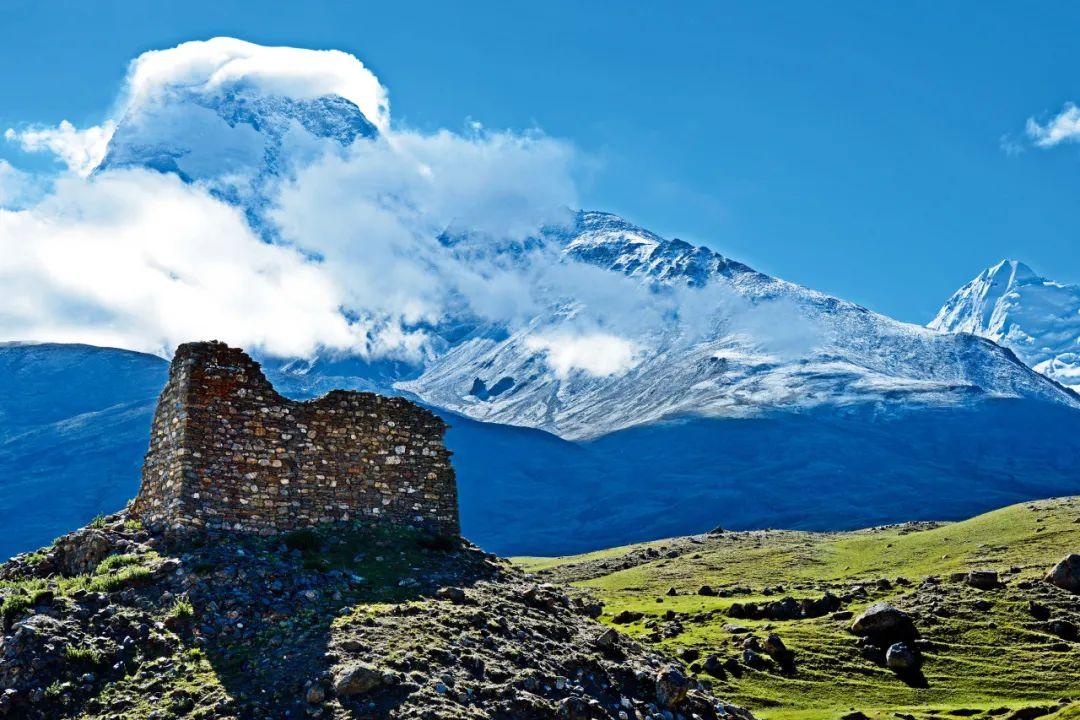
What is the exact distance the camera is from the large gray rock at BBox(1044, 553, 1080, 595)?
62.8 metres

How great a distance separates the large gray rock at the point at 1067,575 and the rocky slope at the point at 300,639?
43.0 m

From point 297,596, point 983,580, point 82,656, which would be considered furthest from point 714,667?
point 82,656

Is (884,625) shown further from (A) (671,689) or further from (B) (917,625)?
(A) (671,689)

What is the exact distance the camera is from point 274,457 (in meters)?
26.6

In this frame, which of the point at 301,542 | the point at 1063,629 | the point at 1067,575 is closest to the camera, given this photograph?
the point at 301,542

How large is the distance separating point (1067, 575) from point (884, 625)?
→ 1528cm

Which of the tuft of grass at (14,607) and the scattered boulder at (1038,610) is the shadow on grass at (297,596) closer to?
the tuft of grass at (14,607)

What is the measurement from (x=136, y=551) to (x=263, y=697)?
582cm

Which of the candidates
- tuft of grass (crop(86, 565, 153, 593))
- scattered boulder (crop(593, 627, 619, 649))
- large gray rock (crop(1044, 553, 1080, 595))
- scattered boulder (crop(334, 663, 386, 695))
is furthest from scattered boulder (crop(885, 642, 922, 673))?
tuft of grass (crop(86, 565, 153, 593))

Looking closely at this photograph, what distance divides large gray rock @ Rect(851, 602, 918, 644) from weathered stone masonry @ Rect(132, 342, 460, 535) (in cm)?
3190

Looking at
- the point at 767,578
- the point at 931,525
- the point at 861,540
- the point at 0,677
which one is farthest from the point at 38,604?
the point at 931,525

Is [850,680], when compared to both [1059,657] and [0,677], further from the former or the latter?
[0,677]

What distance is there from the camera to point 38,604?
22562mm

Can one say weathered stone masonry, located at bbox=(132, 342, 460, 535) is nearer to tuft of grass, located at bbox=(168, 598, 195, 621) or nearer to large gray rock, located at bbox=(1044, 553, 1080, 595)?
tuft of grass, located at bbox=(168, 598, 195, 621)
